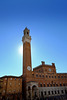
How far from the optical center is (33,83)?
31500 millimetres

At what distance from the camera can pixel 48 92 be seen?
3591 centimetres

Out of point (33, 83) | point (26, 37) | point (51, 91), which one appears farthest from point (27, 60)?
point (51, 91)

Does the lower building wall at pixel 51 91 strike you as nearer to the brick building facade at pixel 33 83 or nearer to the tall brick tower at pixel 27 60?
the brick building facade at pixel 33 83

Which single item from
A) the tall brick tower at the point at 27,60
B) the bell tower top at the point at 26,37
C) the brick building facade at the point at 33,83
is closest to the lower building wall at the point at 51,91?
the brick building facade at the point at 33,83

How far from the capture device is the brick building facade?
29375 millimetres

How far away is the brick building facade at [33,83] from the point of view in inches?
1156

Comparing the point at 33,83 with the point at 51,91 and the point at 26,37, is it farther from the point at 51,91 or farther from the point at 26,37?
the point at 26,37

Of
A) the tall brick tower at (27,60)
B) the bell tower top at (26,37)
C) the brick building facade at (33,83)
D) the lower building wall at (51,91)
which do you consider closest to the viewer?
the brick building facade at (33,83)

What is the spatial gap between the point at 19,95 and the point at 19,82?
4642 millimetres

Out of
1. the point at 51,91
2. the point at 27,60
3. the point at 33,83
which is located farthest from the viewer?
the point at 27,60

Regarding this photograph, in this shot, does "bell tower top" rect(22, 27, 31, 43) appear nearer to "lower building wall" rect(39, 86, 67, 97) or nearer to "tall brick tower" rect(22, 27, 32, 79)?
"tall brick tower" rect(22, 27, 32, 79)

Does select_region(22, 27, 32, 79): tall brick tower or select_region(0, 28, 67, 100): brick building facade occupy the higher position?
select_region(22, 27, 32, 79): tall brick tower

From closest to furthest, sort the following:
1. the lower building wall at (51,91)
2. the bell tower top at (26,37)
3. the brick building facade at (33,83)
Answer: the brick building facade at (33,83) < the lower building wall at (51,91) < the bell tower top at (26,37)

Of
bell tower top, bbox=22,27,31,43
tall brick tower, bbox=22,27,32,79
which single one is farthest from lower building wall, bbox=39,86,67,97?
bell tower top, bbox=22,27,31,43
